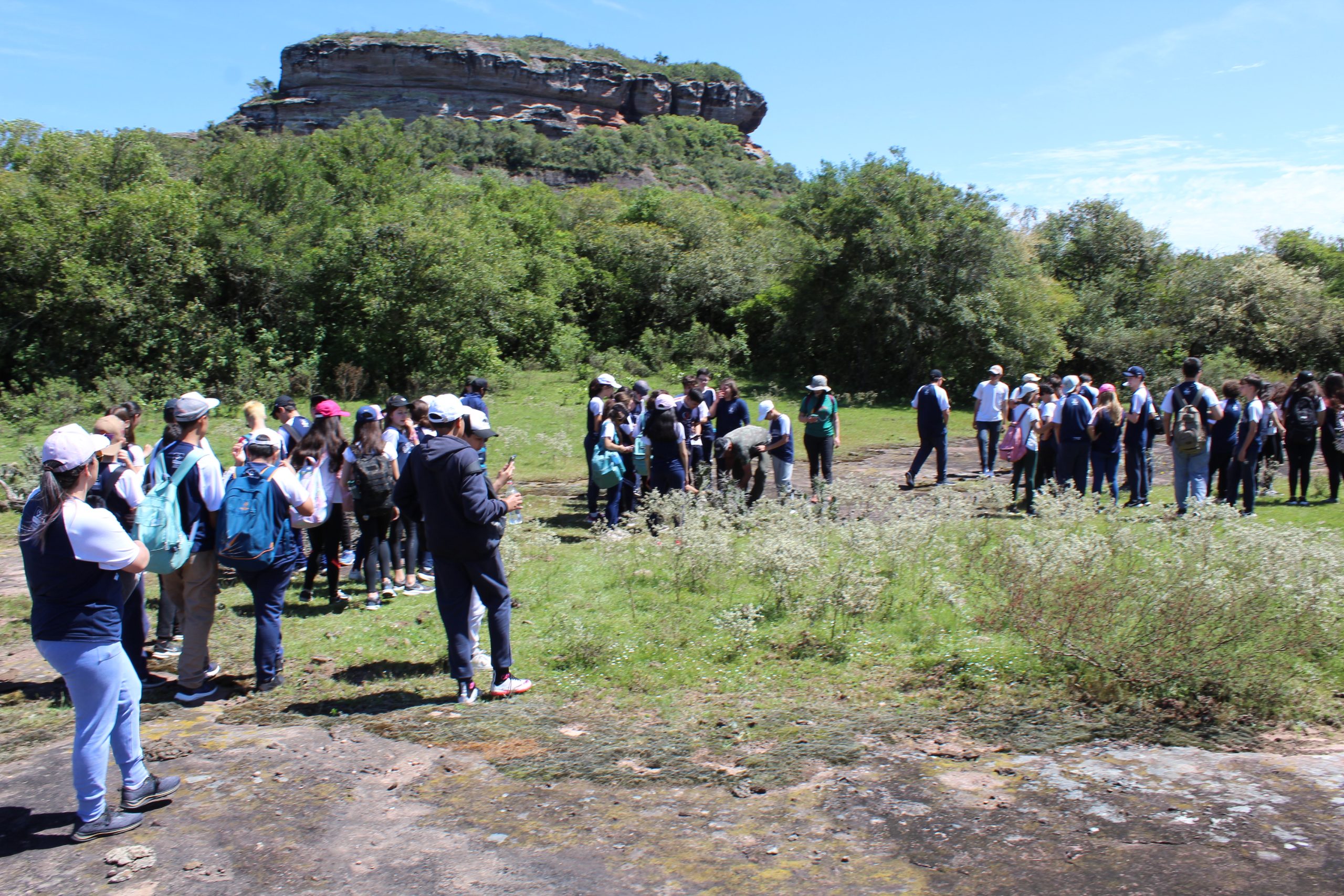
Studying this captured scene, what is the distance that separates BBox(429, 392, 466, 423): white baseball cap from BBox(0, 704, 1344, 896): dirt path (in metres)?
2.07

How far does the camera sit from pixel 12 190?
74.2 feet

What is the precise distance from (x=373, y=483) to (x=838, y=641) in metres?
4.24

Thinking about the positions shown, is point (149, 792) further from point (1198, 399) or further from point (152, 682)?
point (1198, 399)

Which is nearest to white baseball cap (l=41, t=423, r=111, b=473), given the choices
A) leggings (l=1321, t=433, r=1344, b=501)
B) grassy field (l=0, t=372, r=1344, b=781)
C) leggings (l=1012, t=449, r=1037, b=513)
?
grassy field (l=0, t=372, r=1344, b=781)

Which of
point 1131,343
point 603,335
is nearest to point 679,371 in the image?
point 603,335

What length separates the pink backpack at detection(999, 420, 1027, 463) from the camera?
40.4 feet

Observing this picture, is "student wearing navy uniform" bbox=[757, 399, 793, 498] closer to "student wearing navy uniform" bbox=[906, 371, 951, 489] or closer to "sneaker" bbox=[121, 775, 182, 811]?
"student wearing navy uniform" bbox=[906, 371, 951, 489]

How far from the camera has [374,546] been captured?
331 inches

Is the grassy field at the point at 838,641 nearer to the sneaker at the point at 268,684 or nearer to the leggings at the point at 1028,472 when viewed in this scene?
the sneaker at the point at 268,684

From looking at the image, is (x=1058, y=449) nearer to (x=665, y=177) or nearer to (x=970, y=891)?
(x=970, y=891)

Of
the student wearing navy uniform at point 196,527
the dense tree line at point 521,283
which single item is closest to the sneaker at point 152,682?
the student wearing navy uniform at point 196,527

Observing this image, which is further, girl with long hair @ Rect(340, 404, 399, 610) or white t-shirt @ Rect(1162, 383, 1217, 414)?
white t-shirt @ Rect(1162, 383, 1217, 414)

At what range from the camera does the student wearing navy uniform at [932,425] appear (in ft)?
43.5

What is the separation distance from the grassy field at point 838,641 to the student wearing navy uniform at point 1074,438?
248 cm
